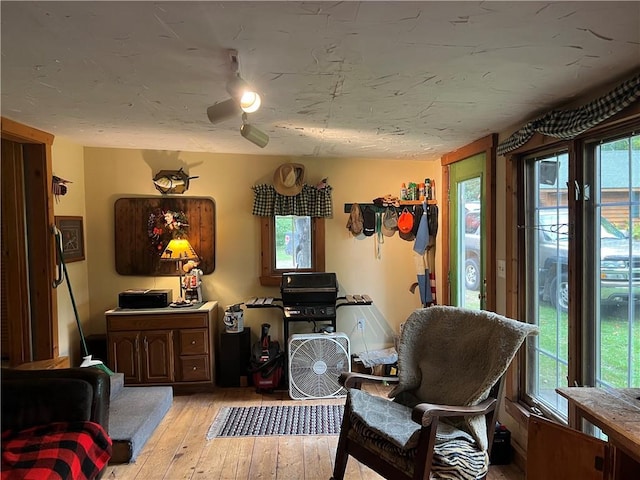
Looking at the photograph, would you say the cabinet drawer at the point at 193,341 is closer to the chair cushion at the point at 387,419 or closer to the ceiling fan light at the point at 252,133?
→ the chair cushion at the point at 387,419

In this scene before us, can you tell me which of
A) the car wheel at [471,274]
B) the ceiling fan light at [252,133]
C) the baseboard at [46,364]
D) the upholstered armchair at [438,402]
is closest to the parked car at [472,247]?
the car wheel at [471,274]

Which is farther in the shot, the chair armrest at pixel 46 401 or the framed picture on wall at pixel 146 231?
the framed picture on wall at pixel 146 231

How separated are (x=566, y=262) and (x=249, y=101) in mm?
1890

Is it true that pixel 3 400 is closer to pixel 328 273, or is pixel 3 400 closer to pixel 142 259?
pixel 142 259

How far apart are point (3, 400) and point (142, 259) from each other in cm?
187

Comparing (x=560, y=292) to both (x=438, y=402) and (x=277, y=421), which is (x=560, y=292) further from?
(x=277, y=421)

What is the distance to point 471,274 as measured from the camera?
11.1ft

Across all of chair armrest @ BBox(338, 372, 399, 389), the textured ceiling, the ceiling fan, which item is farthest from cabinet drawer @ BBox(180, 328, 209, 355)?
the ceiling fan

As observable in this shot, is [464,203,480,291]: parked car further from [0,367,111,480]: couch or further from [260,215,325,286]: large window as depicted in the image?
[0,367,111,480]: couch

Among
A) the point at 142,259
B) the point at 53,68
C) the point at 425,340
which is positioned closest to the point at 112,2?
the point at 53,68

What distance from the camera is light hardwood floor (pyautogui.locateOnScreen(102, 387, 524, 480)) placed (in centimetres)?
236

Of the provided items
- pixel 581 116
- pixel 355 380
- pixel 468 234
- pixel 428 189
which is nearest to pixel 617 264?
pixel 581 116

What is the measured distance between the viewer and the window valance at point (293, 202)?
384cm

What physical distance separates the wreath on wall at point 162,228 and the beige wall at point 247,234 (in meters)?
0.24
